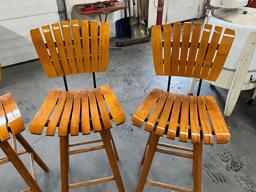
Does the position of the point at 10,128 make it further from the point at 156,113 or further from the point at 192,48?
the point at 192,48

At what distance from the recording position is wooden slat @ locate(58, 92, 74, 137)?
1123mm

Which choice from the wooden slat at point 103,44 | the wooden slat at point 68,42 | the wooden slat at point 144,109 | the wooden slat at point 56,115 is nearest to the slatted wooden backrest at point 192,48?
the wooden slat at point 144,109

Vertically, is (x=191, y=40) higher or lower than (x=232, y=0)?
lower

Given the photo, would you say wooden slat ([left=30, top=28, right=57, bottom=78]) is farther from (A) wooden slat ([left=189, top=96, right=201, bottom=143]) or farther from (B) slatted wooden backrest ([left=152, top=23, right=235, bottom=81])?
(A) wooden slat ([left=189, top=96, right=201, bottom=143])

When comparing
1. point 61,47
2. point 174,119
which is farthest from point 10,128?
point 174,119

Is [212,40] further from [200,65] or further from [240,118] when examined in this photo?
[240,118]

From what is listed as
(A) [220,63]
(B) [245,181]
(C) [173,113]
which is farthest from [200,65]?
(B) [245,181]

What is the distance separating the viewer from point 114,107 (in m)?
1.24

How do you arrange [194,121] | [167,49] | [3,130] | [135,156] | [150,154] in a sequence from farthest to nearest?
1. [135,156]
2. [167,49]
3. [150,154]
4. [194,121]
5. [3,130]

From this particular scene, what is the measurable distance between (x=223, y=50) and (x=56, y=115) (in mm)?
1025

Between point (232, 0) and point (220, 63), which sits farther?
point (232, 0)

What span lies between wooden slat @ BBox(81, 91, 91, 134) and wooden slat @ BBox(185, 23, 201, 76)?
2.23 feet

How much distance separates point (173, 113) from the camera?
1.25 metres

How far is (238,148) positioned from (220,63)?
990 mm
